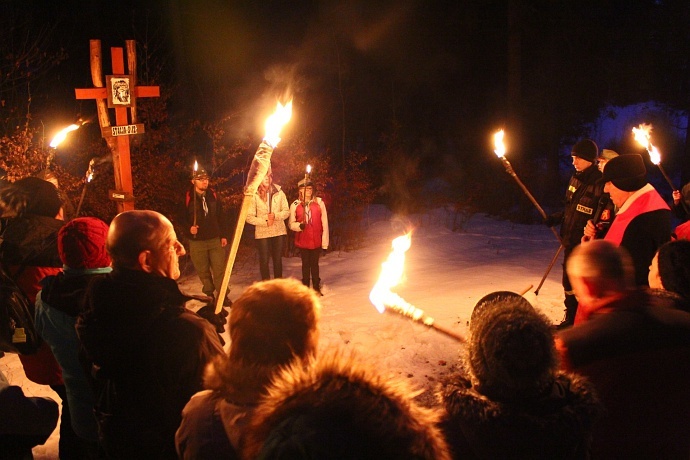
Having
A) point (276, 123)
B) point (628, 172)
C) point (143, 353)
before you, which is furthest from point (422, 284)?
point (143, 353)

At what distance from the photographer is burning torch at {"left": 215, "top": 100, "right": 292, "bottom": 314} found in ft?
10.7

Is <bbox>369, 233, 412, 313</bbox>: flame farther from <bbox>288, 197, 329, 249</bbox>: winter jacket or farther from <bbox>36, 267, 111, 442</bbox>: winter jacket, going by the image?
<bbox>288, 197, 329, 249</bbox>: winter jacket

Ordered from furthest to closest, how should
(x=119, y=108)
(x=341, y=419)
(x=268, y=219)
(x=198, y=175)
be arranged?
1. (x=268, y=219)
2. (x=198, y=175)
3. (x=119, y=108)
4. (x=341, y=419)

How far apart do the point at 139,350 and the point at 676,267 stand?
299 cm

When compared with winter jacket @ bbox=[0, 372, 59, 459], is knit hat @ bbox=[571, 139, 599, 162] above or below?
above

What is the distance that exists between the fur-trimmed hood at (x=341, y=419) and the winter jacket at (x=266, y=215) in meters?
6.38

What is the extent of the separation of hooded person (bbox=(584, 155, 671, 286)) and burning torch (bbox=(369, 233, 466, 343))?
93.2 inches

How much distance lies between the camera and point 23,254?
3.77 m

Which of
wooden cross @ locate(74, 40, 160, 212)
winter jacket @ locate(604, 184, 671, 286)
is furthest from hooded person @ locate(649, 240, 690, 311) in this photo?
wooden cross @ locate(74, 40, 160, 212)

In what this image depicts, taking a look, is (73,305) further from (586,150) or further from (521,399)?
(586,150)

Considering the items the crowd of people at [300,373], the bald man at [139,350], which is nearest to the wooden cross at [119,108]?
the crowd of people at [300,373]

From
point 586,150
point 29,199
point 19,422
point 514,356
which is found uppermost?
point 586,150

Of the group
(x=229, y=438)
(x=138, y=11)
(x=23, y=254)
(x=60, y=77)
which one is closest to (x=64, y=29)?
(x=60, y=77)

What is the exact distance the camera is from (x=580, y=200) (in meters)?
6.28
